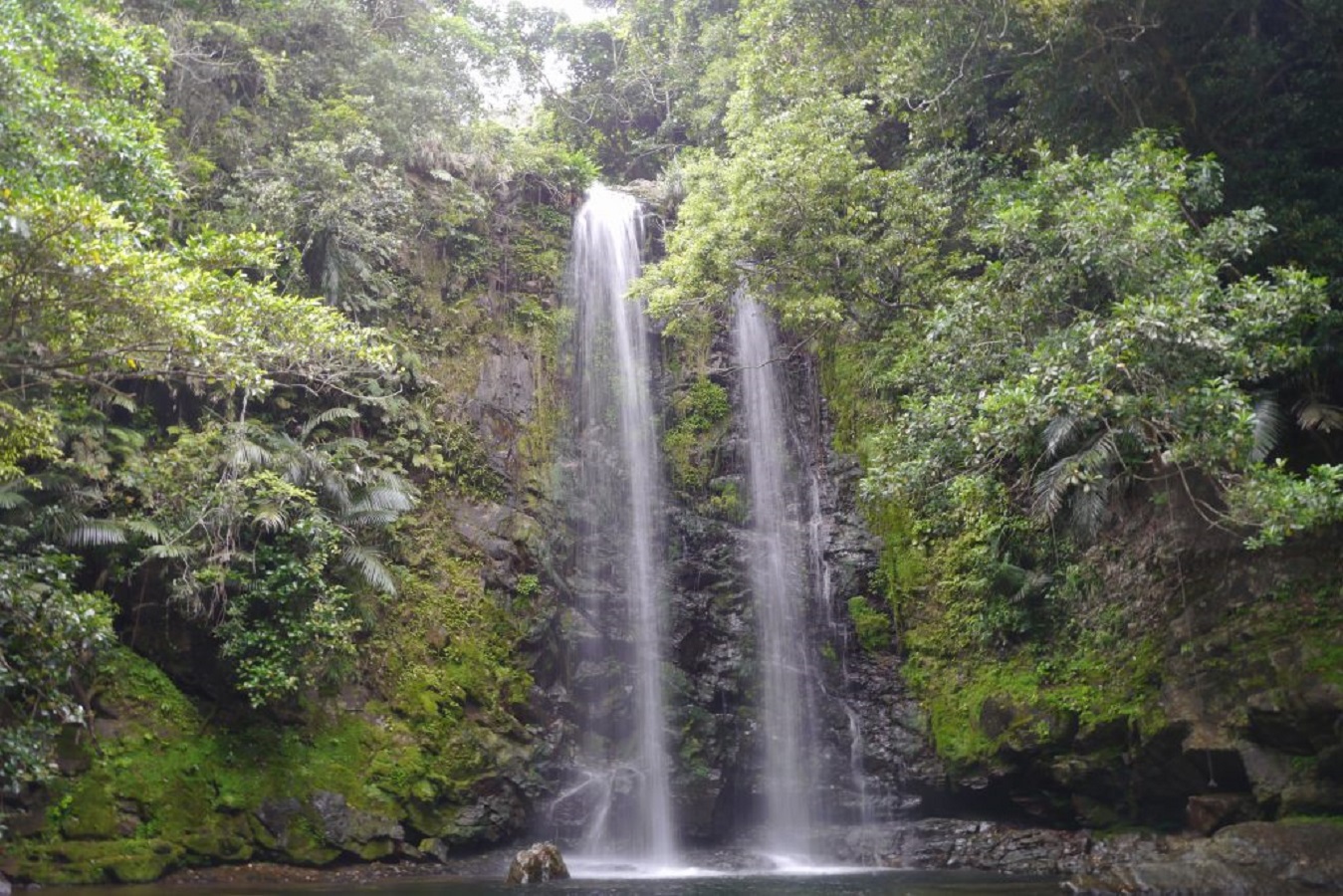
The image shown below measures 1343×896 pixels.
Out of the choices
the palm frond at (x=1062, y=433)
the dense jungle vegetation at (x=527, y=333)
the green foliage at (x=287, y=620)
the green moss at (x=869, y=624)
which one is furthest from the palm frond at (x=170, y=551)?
the green moss at (x=869, y=624)

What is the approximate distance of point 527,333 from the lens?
64.5 ft

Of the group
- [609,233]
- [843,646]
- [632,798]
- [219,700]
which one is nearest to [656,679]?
[632,798]

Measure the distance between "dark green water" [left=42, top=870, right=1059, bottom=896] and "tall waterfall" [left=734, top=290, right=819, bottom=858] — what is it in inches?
102

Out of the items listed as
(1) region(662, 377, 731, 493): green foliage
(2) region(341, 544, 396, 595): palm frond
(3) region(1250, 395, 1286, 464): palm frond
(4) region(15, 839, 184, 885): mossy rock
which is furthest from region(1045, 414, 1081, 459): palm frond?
(4) region(15, 839, 184, 885): mossy rock

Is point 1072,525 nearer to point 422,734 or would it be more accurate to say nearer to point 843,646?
point 843,646

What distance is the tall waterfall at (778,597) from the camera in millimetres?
15516

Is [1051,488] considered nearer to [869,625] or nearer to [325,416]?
[869,625]

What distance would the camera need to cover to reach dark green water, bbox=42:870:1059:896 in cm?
1074

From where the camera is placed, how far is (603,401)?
19.3 m

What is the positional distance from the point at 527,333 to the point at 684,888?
36.7 feet

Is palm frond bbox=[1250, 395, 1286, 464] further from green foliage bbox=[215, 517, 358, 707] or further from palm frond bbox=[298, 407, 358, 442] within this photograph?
palm frond bbox=[298, 407, 358, 442]

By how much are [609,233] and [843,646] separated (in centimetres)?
998

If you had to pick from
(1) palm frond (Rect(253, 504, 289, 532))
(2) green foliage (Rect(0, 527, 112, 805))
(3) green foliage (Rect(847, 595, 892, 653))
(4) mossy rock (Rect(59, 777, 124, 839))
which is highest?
(1) palm frond (Rect(253, 504, 289, 532))

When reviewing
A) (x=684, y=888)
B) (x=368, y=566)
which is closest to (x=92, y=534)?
(x=368, y=566)
